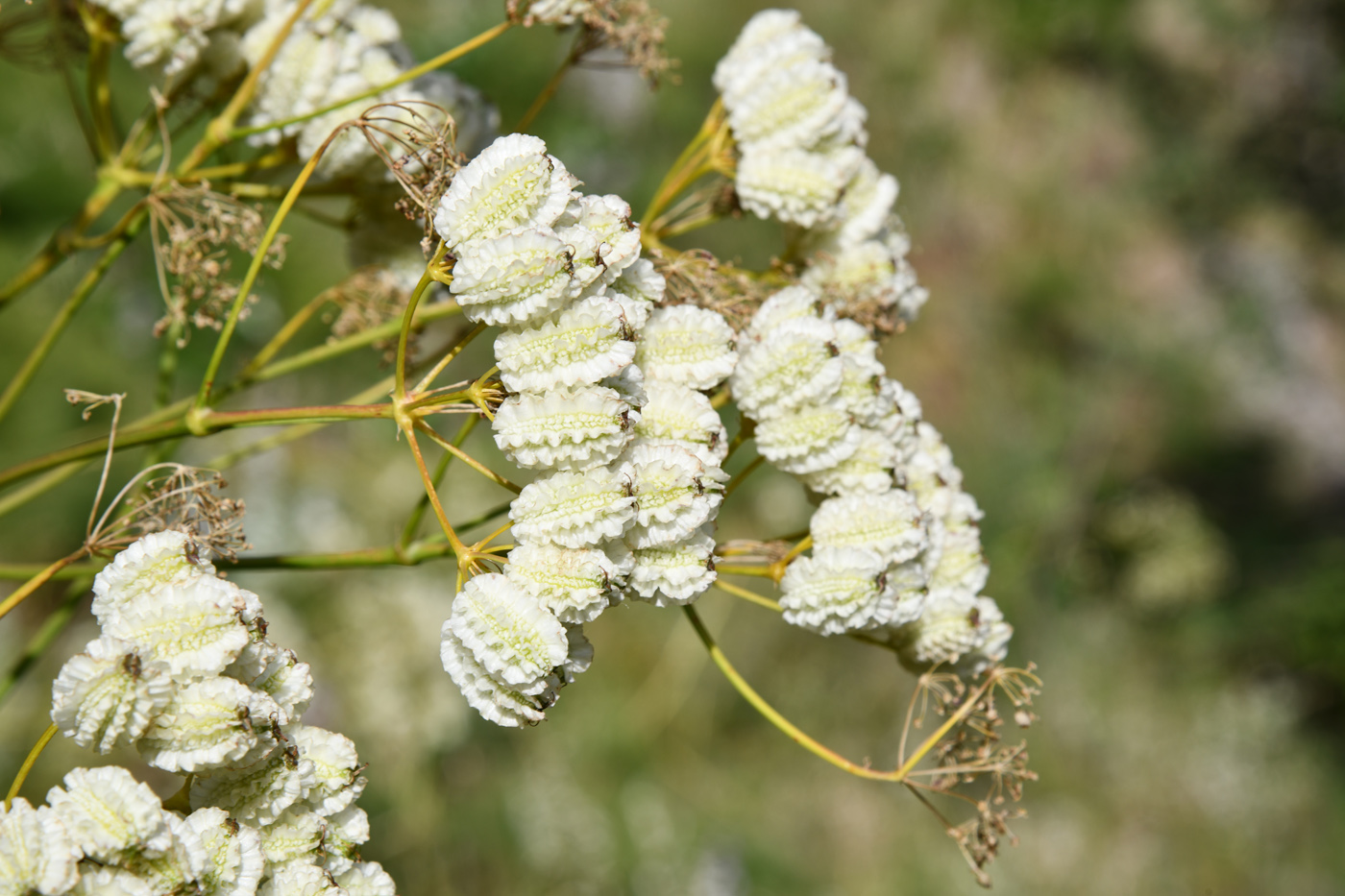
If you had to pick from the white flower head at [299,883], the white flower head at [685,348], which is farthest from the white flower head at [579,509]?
the white flower head at [299,883]

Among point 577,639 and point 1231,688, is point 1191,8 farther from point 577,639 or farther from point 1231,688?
point 577,639

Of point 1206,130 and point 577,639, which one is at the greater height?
point 1206,130

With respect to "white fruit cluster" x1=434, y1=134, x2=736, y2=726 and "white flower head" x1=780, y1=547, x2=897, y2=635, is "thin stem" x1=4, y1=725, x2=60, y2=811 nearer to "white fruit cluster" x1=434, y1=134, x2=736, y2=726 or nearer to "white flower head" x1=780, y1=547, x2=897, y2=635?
"white fruit cluster" x1=434, y1=134, x2=736, y2=726

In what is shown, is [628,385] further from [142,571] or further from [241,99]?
[241,99]

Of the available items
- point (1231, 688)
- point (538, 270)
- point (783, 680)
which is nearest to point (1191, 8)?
point (1231, 688)

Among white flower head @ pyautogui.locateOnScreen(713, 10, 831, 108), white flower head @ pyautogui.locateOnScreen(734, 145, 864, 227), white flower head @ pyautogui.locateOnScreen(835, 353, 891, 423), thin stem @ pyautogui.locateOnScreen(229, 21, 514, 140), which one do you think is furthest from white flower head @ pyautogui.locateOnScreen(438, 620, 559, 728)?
white flower head @ pyautogui.locateOnScreen(713, 10, 831, 108)

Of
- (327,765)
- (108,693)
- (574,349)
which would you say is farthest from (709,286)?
(108,693)

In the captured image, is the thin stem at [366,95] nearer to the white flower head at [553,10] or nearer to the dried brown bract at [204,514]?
the white flower head at [553,10]
